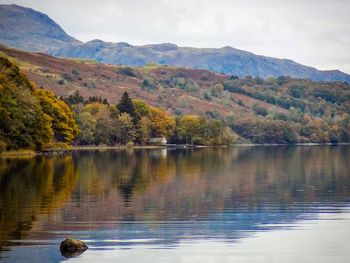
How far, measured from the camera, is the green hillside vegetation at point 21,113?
11562 cm

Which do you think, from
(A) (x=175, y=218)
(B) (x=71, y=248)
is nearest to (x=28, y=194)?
(A) (x=175, y=218)

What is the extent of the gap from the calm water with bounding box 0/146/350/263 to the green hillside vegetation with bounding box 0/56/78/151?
132ft

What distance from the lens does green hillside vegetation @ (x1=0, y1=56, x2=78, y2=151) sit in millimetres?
115625

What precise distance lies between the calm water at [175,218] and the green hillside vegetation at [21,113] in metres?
40.3

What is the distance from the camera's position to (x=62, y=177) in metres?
76.1

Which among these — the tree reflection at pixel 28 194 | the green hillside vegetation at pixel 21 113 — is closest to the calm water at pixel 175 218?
the tree reflection at pixel 28 194

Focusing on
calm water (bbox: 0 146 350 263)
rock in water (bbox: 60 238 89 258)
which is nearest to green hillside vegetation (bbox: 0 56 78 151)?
calm water (bbox: 0 146 350 263)

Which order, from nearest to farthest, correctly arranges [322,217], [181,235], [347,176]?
[181,235] < [322,217] < [347,176]

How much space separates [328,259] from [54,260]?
1224 centimetres

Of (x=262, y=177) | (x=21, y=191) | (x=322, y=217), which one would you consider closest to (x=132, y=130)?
(x=262, y=177)

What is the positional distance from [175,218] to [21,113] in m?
79.3

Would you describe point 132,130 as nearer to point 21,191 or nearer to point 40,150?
point 40,150

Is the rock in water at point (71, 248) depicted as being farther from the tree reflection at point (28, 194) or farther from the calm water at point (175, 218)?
the tree reflection at point (28, 194)

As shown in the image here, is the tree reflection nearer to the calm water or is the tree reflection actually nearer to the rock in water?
the calm water
